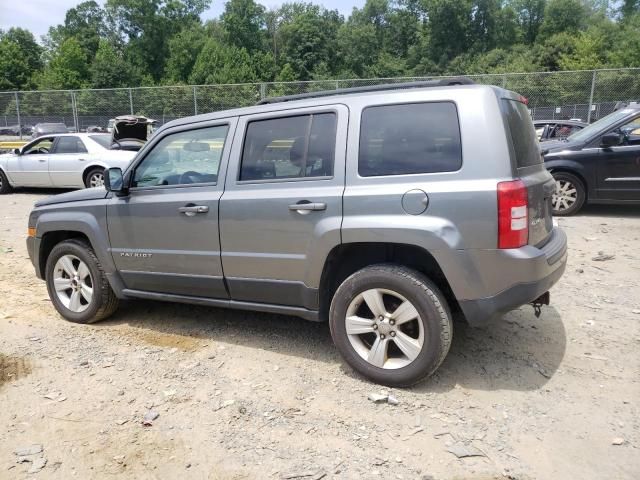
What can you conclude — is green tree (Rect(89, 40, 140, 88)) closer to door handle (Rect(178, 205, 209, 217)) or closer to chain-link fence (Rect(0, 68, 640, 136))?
chain-link fence (Rect(0, 68, 640, 136))

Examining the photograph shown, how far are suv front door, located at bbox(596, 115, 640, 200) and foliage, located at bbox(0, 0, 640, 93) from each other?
58.4 m

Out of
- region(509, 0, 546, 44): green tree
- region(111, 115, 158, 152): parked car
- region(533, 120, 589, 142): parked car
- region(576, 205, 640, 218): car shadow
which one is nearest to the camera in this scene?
region(576, 205, 640, 218): car shadow

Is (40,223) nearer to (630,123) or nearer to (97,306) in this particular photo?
(97,306)

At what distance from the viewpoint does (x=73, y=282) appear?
4.84m

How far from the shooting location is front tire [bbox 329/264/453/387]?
3268 millimetres

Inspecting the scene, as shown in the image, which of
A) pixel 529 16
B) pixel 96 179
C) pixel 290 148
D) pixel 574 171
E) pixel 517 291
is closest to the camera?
pixel 517 291

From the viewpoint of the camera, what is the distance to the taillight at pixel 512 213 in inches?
119

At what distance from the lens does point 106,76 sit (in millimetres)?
69250

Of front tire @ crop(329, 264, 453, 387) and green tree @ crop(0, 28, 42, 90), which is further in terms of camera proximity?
green tree @ crop(0, 28, 42, 90)

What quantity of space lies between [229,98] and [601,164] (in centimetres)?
1469

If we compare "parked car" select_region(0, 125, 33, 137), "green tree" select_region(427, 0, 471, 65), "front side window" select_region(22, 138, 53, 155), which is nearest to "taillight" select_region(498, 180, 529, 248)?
"front side window" select_region(22, 138, 53, 155)

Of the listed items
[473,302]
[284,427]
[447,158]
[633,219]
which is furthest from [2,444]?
[633,219]

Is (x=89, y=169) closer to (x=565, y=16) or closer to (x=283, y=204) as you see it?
(x=283, y=204)

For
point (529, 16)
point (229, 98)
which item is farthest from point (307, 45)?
point (229, 98)
